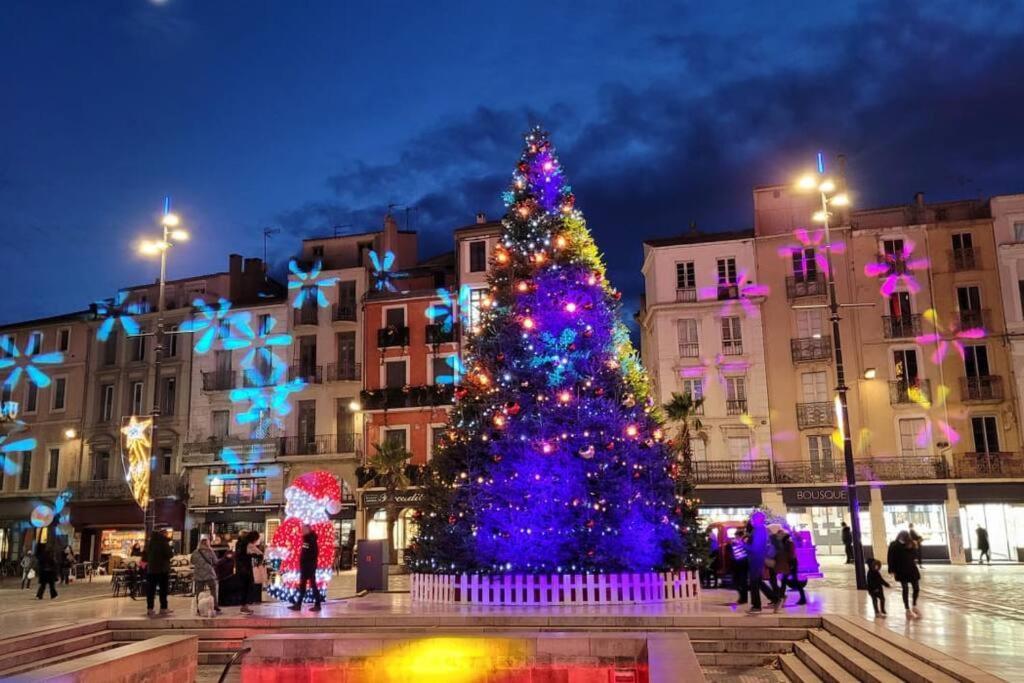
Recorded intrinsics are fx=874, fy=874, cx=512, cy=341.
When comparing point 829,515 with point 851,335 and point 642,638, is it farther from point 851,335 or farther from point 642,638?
point 642,638

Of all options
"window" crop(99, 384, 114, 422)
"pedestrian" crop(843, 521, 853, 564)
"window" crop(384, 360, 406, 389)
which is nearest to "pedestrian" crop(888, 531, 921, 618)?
"pedestrian" crop(843, 521, 853, 564)

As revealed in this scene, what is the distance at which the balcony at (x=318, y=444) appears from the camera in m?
41.3

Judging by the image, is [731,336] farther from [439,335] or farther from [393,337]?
[393,337]

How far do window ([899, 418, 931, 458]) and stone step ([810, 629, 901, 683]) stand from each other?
2668 cm

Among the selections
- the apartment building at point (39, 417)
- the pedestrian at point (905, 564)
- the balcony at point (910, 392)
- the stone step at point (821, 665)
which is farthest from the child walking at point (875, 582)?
the apartment building at point (39, 417)

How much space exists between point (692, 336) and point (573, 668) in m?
31.7

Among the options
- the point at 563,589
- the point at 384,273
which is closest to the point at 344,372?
the point at 384,273

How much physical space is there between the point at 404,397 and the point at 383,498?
474 cm

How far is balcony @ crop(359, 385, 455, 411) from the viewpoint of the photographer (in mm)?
40312

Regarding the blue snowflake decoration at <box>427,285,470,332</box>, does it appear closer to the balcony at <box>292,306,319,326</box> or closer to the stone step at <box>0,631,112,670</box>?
the balcony at <box>292,306,319,326</box>

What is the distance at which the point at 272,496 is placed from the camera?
136 feet

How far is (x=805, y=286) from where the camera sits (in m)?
39.1

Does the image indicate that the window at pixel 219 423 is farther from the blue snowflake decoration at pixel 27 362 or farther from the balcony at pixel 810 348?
the balcony at pixel 810 348

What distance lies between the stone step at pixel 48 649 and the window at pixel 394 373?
2607cm
